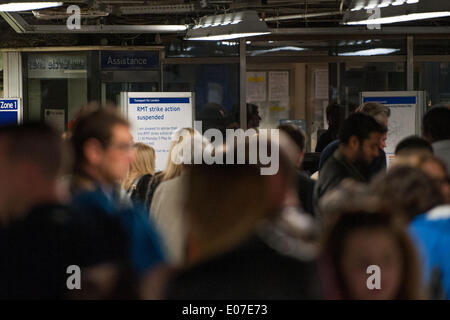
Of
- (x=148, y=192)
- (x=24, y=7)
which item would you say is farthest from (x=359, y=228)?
(x=24, y=7)

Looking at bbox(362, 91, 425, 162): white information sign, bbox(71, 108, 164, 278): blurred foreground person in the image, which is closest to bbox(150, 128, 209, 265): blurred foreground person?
bbox(71, 108, 164, 278): blurred foreground person

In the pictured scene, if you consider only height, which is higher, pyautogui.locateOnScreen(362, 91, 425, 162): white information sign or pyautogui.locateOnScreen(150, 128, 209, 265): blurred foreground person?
pyautogui.locateOnScreen(362, 91, 425, 162): white information sign

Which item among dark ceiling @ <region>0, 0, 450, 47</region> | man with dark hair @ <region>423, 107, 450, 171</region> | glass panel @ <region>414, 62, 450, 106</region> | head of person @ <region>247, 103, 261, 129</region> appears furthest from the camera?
glass panel @ <region>414, 62, 450, 106</region>

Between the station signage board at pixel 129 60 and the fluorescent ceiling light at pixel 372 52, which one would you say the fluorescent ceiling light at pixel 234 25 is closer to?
the station signage board at pixel 129 60

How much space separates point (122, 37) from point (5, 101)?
10.9ft

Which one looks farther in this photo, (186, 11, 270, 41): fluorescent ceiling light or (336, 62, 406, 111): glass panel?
→ (336, 62, 406, 111): glass panel

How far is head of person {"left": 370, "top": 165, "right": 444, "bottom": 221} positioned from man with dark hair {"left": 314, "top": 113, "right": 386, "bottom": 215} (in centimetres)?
163

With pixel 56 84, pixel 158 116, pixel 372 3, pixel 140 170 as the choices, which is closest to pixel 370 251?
pixel 140 170

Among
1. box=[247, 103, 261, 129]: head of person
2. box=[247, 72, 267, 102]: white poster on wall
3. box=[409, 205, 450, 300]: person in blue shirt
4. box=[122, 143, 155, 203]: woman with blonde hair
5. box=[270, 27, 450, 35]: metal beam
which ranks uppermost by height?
box=[270, 27, 450, 35]: metal beam

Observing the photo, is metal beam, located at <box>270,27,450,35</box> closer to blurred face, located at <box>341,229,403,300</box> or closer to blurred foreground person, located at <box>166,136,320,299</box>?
blurred face, located at <box>341,229,403,300</box>

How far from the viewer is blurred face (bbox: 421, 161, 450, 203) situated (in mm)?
2645

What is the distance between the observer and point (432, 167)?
277 cm

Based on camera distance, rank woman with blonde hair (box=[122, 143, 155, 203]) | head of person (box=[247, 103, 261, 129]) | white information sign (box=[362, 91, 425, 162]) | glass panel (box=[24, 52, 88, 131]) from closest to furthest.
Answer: woman with blonde hair (box=[122, 143, 155, 203]) < white information sign (box=[362, 91, 425, 162]) < head of person (box=[247, 103, 261, 129]) < glass panel (box=[24, 52, 88, 131])

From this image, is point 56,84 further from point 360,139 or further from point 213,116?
point 360,139
